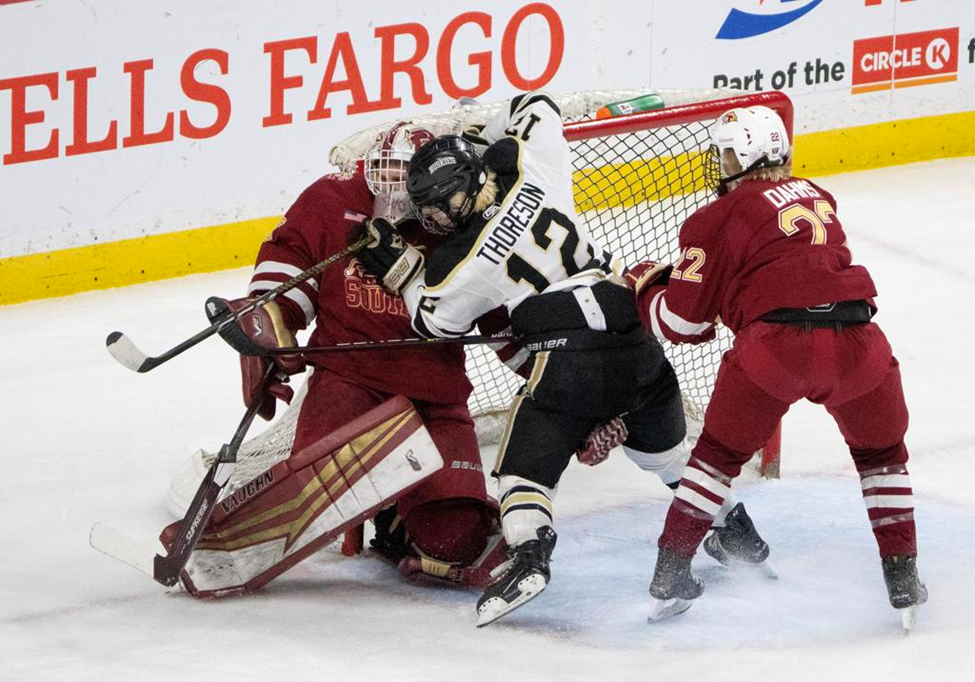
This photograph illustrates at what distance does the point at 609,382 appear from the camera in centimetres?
345

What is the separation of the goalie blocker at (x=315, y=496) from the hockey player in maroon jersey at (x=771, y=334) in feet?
1.76

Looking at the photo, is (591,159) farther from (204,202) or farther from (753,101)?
(204,202)

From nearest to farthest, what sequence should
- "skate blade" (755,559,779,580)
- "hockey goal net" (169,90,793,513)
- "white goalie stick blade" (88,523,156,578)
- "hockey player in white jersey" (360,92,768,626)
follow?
"hockey player in white jersey" (360,92,768,626) → "white goalie stick blade" (88,523,156,578) → "skate blade" (755,559,779,580) → "hockey goal net" (169,90,793,513)

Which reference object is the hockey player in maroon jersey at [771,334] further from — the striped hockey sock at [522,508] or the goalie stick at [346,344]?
the goalie stick at [346,344]

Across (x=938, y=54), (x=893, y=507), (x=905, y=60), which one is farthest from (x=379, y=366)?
(x=938, y=54)

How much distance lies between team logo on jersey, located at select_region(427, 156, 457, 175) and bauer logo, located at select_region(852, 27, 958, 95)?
393cm

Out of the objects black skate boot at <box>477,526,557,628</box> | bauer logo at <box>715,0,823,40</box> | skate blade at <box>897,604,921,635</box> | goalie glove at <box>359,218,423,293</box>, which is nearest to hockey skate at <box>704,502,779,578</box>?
skate blade at <box>897,604,921,635</box>

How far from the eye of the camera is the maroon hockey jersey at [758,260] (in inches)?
124

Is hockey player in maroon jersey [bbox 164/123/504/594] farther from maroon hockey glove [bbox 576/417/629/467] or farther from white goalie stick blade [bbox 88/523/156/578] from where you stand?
white goalie stick blade [bbox 88/523/156/578]

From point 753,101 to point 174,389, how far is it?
192 centimetres

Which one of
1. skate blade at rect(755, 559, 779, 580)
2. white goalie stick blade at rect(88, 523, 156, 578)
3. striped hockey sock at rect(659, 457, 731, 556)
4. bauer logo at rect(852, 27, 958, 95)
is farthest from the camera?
bauer logo at rect(852, 27, 958, 95)

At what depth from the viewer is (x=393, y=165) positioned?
3562 millimetres

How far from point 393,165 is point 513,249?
35 centimetres

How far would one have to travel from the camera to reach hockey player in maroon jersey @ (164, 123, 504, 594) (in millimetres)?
3580
